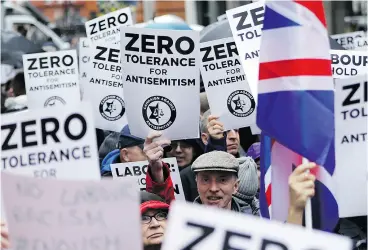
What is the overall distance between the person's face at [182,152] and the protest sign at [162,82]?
739 mm

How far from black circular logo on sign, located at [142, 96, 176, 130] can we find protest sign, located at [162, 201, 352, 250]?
3.39 m

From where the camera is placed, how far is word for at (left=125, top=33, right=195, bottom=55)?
7.71 m

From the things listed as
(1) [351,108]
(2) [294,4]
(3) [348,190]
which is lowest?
(3) [348,190]

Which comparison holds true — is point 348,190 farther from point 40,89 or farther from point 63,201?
point 40,89

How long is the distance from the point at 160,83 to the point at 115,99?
1770 mm

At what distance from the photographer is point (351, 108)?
205 inches

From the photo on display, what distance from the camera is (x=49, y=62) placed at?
10.8 m

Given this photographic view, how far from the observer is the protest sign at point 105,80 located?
9375 mm

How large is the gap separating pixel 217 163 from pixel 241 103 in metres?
1.72

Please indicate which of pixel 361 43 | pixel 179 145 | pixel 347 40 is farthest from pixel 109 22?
pixel 179 145

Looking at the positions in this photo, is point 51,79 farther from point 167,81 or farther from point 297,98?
point 297,98

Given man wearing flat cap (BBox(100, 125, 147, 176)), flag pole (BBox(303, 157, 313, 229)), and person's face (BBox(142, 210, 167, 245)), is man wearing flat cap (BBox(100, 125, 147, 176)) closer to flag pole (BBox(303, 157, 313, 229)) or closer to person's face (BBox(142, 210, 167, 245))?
person's face (BBox(142, 210, 167, 245))

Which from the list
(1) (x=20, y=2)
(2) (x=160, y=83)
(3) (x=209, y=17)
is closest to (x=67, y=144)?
(2) (x=160, y=83)

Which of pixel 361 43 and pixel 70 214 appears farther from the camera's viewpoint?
pixel 361 43
